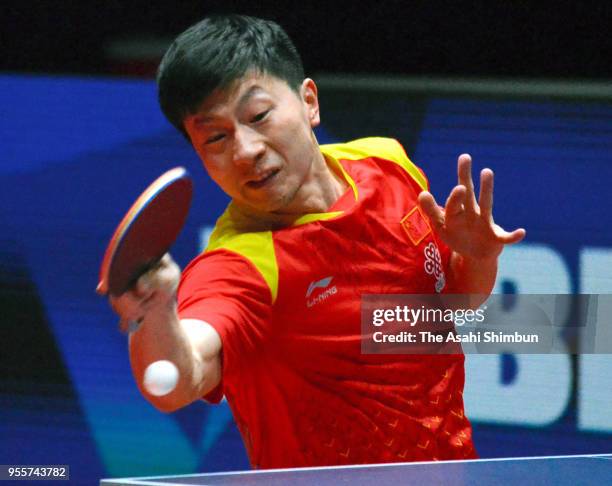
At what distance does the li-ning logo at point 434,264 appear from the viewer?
8.05 feet

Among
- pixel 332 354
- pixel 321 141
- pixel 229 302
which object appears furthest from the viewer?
pixel 321 141

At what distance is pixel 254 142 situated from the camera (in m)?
2.22

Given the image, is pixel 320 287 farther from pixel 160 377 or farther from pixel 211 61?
pixel 160 377

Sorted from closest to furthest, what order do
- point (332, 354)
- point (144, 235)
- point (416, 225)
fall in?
point (144, 235)
point (332, 354)
point (416, 225)

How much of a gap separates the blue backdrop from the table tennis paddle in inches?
68.9

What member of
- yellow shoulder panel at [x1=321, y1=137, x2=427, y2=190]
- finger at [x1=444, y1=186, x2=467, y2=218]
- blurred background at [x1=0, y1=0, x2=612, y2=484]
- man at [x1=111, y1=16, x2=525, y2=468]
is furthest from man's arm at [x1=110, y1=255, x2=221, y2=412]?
blurred background at [x1=0, y1=0, x2=612, y2=484]

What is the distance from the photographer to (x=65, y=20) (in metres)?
3.75

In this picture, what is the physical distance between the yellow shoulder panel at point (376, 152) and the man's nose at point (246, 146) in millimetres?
332

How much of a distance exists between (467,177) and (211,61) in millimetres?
534

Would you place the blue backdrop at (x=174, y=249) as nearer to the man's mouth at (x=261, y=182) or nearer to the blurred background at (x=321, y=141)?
the blurred background at (x=321, y=141)

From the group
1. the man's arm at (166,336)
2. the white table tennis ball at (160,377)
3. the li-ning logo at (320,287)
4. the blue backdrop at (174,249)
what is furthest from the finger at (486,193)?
the blue backdrop at (174,249)

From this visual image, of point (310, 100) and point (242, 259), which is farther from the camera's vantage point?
point (310, 100)

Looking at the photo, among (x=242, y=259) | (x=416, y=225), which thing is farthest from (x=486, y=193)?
(x=242, y=259)

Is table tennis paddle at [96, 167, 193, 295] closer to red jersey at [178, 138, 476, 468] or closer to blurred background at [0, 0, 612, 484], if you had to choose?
red jersey at [178, 138, 476, 468]
